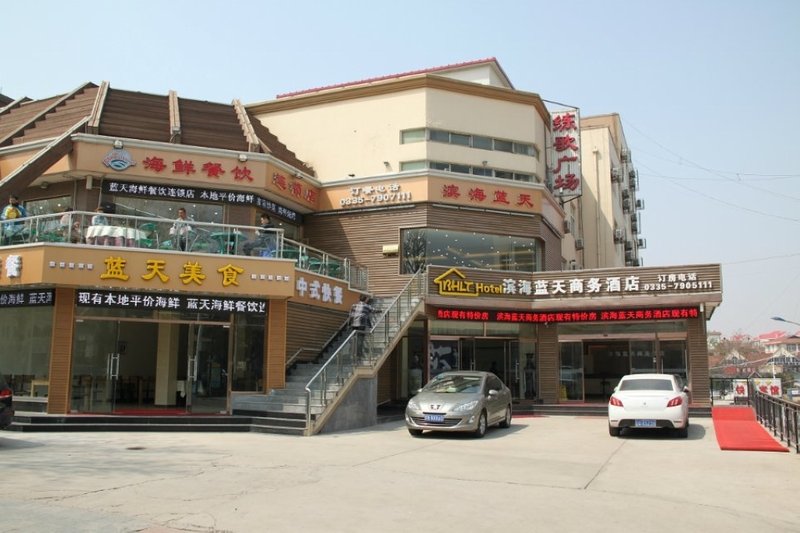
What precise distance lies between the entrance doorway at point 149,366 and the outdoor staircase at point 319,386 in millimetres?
1000

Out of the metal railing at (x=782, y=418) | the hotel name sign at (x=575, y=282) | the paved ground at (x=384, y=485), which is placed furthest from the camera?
the hotel name sign at (x=575, y=282)

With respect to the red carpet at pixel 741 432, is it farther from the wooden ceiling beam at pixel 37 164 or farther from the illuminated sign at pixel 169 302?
the wooden ceiling beam at pixel 37 164

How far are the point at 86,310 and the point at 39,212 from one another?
5.23m

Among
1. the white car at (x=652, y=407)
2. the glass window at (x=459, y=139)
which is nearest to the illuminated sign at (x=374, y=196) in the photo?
the glass window at (x=459, y=139)

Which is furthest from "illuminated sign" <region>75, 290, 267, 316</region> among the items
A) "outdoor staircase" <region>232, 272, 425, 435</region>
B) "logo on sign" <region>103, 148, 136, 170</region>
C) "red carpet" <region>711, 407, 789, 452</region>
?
"red carpet" <region>711, 407, 789, 452</region>

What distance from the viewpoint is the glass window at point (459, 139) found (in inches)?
920

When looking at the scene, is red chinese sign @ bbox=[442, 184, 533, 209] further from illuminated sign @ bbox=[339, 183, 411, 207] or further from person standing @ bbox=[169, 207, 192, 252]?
person standing @ bbox=[169, 207, 192, 252]

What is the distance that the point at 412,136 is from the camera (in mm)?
23188

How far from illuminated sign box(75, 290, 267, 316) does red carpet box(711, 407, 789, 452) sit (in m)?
11.2

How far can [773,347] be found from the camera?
10988cm

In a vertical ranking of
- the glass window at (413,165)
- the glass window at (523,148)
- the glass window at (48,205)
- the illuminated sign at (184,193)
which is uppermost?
the glass window at (523,148)

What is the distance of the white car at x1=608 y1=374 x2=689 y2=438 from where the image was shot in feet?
48.1

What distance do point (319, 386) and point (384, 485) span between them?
6.97 meters

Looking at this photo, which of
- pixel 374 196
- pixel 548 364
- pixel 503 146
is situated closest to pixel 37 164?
pixel 374 196
